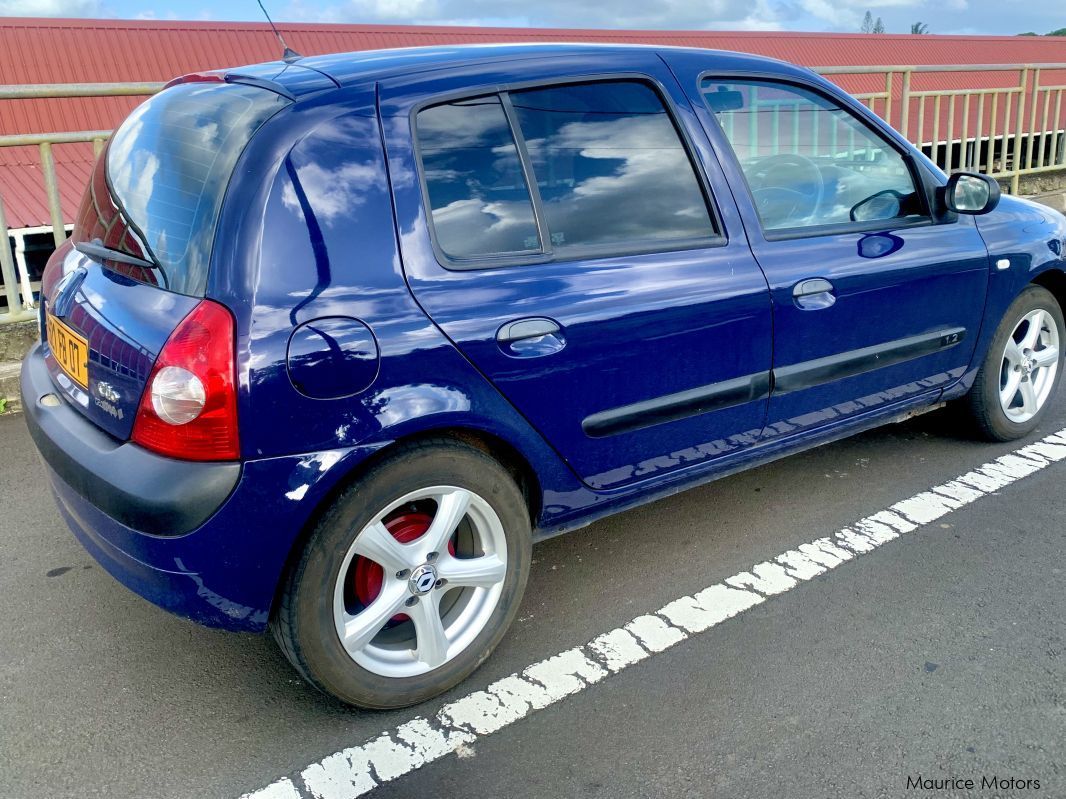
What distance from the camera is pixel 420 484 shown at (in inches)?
89.1

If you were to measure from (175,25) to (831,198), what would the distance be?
16.9m

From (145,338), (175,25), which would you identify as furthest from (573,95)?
(175,25)

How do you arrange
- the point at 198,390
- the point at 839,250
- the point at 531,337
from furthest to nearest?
the point at 839,250 → the point at 531,337 → the point at 198,390

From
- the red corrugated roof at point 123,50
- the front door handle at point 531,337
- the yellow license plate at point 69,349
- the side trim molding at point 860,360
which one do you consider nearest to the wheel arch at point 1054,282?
the side trim molding at point 860,360

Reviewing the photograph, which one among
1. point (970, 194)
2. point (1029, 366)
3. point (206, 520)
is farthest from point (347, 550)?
point (1029, 366)

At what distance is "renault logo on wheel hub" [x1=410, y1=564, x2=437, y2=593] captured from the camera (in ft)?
7.70

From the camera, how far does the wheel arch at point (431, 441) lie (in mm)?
2170

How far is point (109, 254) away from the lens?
95.8 inches

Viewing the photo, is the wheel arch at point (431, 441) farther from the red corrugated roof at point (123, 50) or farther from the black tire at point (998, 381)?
the red corrugated roof at point (123, 50)

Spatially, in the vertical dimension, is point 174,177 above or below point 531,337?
above

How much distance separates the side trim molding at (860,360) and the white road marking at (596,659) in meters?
0.58

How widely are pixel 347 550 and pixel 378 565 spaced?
0.19 meters

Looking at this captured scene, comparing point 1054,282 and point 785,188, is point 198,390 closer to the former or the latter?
point 785,188

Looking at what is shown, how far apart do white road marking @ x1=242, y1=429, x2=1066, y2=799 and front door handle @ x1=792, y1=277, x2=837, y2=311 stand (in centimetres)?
86
